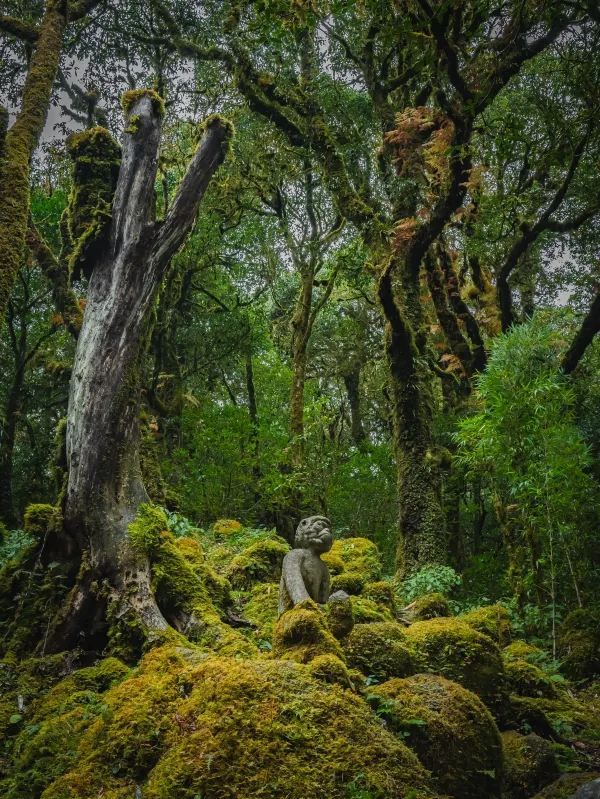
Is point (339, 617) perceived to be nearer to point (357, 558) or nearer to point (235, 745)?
point (235, 745)

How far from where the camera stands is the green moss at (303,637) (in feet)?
12.1

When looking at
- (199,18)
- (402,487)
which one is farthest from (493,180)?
(402,487)

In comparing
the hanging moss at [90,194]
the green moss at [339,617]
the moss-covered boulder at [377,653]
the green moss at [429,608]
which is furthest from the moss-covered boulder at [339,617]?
the hanging moss at [90,194]

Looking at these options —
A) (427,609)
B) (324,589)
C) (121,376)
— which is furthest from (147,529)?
(427,609)

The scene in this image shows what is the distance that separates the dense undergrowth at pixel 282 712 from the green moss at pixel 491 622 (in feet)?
0.16

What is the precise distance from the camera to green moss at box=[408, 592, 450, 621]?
6402 mm

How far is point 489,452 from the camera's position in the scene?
7836 mm

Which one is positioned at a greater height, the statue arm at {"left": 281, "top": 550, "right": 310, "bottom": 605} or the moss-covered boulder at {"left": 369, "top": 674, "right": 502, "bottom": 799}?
the statue arm at {"left": 281, "top": 550, "right": 310, "bottom": 605}

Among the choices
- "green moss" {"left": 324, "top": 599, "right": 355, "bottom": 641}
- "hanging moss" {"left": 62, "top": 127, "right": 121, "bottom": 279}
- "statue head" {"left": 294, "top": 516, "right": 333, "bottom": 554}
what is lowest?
"green moss" {"left": 324, "top": 599, "right": 355, "bottom": 641}

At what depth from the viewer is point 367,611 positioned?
559 cm

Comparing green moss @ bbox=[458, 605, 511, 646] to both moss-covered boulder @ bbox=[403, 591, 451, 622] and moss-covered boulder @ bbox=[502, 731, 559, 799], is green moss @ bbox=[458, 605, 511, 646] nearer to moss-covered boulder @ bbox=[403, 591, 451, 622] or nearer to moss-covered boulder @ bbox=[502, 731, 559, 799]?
moss-covered boulder @ bbox=[403, 591, 451, 622]

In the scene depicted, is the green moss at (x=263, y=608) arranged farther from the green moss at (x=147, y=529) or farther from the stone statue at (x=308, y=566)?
the green moss at (x=147, y=529)

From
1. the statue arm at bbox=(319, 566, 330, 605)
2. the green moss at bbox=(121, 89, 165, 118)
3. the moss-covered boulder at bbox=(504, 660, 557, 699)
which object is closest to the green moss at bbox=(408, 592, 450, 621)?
the moss-covered boulder at bbox=(504, 660, 557, 699)

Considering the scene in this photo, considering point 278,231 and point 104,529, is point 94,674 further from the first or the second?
point 278,231
